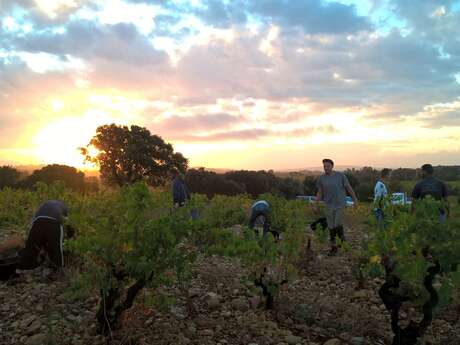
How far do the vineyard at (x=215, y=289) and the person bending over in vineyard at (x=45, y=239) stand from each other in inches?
6.7

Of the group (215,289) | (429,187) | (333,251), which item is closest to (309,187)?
(333,251)

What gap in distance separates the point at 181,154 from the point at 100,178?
Result: 5308 mm

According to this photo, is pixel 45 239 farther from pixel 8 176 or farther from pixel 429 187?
pixel 8 176

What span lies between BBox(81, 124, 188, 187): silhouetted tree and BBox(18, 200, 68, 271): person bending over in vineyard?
73.1ft

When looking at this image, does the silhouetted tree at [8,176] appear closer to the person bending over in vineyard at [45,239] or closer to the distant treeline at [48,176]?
the distant treeline at [48,176]

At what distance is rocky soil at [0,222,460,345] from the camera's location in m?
4.22

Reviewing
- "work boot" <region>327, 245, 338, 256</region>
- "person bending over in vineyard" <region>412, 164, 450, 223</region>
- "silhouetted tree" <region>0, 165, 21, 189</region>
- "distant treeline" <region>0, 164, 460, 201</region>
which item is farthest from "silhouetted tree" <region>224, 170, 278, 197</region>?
"person bending over in vineyard" <region>412, 164, 450, 223</region>

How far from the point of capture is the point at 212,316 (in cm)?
477

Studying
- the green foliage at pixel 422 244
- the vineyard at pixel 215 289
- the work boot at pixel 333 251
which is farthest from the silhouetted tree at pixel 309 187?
the green foliage at pixel 422 244

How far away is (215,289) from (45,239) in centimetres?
215

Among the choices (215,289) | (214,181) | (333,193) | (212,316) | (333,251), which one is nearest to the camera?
(212,316)

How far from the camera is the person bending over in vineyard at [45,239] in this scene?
573 centimetres

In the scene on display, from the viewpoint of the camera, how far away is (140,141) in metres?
29.2

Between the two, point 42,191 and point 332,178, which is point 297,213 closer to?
point 332,178
